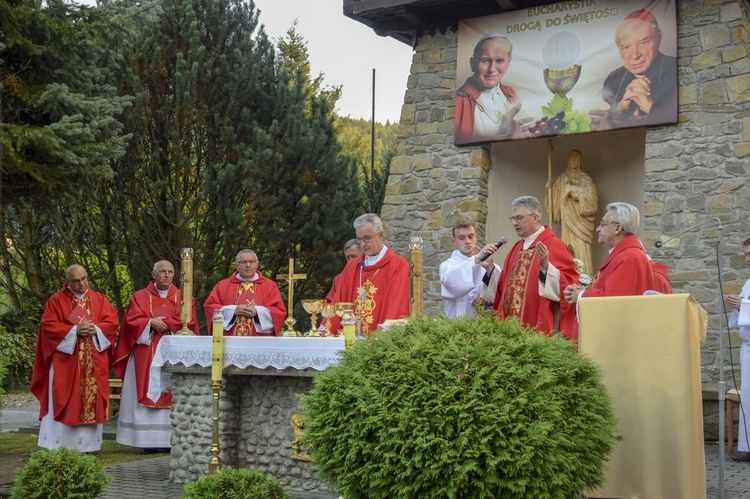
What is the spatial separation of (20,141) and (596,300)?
5.20m

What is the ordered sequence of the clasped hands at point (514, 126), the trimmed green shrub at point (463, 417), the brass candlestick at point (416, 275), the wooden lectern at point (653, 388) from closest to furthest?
1. the trimmed green shrub at point (463, 417)
2. the wooden lectern at point (653, 388)
3. the brass candlestick at point (416, 275)
4. the clasped hands at point (514, 126)

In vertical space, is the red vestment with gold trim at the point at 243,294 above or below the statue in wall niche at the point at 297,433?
above

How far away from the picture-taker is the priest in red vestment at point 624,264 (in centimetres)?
602

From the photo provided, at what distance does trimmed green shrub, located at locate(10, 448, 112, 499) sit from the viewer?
5809 mm

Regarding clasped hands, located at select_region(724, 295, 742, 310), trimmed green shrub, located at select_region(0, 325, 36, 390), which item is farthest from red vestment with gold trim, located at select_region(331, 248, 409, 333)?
trimmed green shrub, located at select_region(0, 325, 36, 390)

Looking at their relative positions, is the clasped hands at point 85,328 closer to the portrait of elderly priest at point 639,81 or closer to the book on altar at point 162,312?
the book on altar at point 162,312

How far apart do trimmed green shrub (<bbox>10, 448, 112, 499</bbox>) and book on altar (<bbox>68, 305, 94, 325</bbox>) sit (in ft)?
10.6

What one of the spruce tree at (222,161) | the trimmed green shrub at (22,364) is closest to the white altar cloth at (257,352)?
the spruce tree at (222,161)

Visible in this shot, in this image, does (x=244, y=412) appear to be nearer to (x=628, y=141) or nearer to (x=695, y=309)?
(x=695, y=309)

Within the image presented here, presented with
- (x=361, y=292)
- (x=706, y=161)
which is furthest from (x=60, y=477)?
(x=706, y=161)

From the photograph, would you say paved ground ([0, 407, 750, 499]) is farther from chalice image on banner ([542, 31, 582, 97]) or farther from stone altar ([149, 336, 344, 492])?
chalice image on banner ([542, 31, 582, 97])

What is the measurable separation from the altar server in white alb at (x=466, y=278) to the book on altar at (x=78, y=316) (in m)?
3.74

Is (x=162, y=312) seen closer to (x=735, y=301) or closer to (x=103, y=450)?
(x=103, y=450)

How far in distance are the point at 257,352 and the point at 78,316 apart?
319 centimetres
